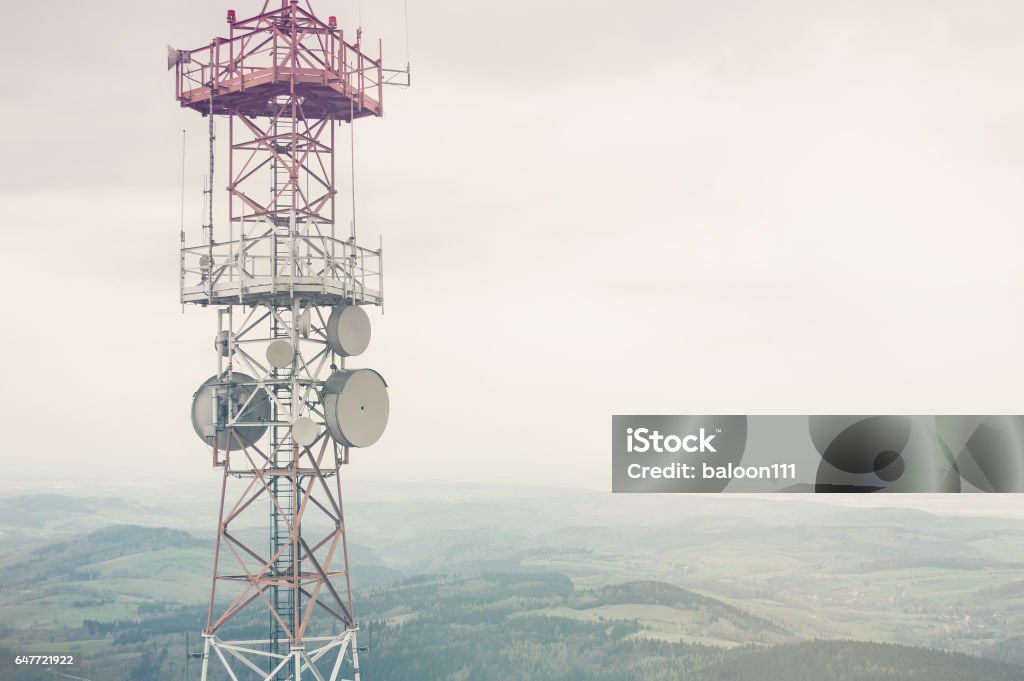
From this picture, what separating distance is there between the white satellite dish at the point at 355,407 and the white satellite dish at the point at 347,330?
3.09ft

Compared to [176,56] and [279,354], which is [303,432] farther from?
[176,56]

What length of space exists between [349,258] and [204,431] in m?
9.26

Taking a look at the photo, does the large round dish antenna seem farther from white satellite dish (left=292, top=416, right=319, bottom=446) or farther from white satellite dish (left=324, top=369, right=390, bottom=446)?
white satellite dish (left=324, top=369, right=390, bottom=446)

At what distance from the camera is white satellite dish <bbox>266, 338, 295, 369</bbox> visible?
140ft

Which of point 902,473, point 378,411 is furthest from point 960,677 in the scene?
point 378,411

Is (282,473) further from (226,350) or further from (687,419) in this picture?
(687,419)

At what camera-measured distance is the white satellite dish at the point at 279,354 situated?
42.8m

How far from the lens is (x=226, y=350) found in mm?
45125

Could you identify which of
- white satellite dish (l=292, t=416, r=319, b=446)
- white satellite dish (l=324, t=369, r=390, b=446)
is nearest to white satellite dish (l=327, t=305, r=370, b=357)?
white satellite dish (l=324, t=369, r=390, b=446)

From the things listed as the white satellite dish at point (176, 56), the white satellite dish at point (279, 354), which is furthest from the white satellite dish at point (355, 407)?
the white satellite dish at point (176, 56)

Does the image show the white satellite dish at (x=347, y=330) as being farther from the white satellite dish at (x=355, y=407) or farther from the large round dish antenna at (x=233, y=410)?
the large round dish antenna at (x=233, y=410)

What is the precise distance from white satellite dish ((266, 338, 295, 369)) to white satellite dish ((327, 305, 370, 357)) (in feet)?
6.50

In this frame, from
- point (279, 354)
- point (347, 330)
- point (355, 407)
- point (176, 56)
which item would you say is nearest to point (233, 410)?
point (279, 354)

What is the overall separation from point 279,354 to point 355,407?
3627mm
